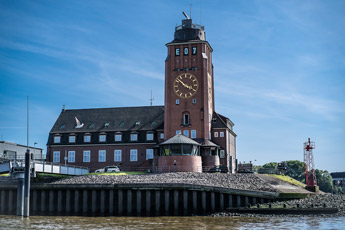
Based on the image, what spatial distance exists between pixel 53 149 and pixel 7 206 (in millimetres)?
27808

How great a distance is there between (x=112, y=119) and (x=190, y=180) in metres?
31.0

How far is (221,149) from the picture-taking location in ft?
241

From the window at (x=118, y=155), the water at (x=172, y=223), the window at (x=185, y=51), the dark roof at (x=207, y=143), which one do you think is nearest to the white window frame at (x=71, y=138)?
the window at (x=118, y=155)

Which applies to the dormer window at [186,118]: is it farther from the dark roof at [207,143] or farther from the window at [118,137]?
the window at [118,137]

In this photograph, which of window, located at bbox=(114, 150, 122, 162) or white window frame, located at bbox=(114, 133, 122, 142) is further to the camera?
white window frame, located at bbox=(114, 133, 122, 142)

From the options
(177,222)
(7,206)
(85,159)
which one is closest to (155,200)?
(177,222)

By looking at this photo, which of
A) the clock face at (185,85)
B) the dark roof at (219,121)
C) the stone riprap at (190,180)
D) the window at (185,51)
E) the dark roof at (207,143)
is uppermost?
the window at (185,51)

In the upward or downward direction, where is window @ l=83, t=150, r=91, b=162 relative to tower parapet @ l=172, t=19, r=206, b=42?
downward

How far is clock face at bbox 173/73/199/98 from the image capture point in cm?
7369

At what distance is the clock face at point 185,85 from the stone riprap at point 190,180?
18540 mm

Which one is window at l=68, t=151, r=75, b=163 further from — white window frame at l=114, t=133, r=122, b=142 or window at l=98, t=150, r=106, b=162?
white window frame at l=114, t=133, r=122, b=142

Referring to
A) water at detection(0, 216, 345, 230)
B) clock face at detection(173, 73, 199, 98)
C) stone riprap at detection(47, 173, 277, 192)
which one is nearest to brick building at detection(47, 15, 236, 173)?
clock face at detection(173, 73, 199, 98)

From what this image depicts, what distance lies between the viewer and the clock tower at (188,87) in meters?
72.7

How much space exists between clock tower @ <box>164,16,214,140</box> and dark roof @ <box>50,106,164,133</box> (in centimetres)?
520
